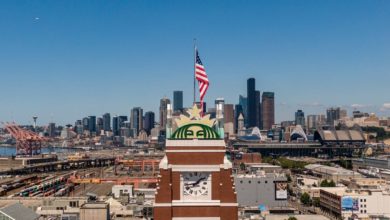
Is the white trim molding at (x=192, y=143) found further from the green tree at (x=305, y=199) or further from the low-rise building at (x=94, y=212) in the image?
the green tree at (x=305, y=199)

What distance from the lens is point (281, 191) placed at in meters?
93.4

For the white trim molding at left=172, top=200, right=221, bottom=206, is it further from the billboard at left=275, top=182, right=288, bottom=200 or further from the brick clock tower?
the billboard at left=275, top=182, right=288, bottom=200

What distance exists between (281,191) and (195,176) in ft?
235

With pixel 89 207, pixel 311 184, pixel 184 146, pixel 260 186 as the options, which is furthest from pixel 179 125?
pixel 311 184

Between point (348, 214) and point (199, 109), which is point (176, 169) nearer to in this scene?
point (199, 109)

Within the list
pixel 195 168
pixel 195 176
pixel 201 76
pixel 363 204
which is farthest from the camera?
pixel 363 204

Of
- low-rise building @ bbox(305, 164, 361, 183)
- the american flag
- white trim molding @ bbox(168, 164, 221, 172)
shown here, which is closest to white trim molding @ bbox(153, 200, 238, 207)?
white trim molding @ bbox(168, 164, 221, 172)

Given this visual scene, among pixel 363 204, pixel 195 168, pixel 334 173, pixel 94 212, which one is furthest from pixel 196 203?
pixel 334 173

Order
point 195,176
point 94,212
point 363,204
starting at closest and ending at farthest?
point 195,176 < point 94,212 < point 363,204

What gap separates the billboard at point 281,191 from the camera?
9312 centimetres

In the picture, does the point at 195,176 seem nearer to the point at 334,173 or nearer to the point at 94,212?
the point at 94,212

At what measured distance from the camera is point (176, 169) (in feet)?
78.6

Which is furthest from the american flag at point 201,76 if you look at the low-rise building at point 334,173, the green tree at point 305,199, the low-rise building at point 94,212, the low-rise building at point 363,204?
the low-rise building at point 334,173

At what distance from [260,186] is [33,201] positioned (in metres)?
37.4
